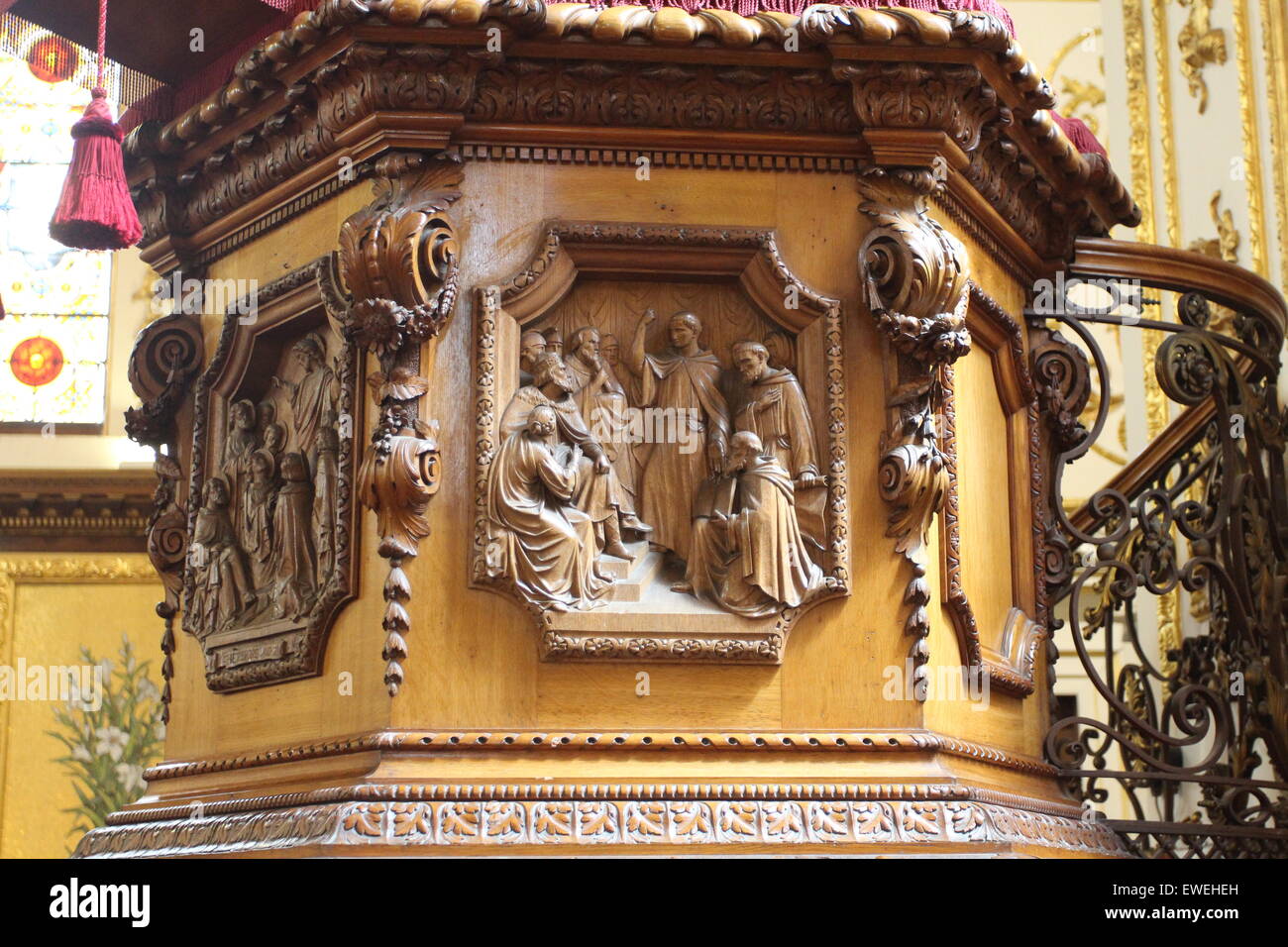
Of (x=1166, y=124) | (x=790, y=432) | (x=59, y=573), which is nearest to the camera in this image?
(x=790, y=432)

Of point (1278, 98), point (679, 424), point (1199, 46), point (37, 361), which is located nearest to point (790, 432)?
point (679, 424)

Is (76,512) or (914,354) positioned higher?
(76,512)

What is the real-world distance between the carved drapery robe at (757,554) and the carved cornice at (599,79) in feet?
2.34

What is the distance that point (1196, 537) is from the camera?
15.3 ft

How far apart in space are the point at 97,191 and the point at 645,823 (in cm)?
190

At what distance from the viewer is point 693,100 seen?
3455mm

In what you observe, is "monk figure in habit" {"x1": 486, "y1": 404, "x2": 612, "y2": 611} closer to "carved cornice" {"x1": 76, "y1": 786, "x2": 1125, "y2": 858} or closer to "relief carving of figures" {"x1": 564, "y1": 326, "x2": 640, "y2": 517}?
"relief carving of figures" {"x1": 564, "y1": 326, "x2": 640, "y2": 517}

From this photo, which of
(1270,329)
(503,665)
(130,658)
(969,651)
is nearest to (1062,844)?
(969,651)

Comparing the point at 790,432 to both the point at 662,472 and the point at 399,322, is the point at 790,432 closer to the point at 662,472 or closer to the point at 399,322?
the point at 662,472

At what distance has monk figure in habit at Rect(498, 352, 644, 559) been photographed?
329 cm

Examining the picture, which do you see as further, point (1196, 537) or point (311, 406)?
point (1196, 537)

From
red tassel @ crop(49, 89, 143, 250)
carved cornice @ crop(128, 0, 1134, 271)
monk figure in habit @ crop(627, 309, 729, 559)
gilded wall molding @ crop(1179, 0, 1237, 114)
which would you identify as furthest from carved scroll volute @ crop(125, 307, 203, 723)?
gilded wall molding @ crop(1179, 0, 1237, 114)
